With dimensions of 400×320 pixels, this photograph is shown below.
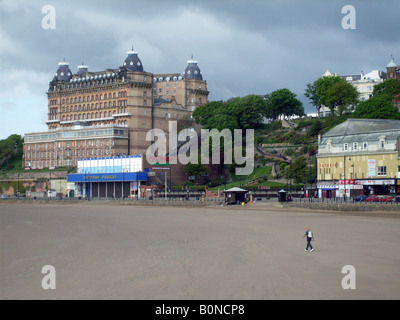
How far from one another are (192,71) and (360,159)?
86.9 meters

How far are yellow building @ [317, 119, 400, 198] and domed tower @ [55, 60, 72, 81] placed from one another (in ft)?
284

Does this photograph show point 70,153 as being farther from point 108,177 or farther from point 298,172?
point 298,172

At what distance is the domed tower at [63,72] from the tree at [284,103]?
56.2 metres

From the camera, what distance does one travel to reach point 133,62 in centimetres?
14150

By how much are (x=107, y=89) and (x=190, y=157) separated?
38.3m

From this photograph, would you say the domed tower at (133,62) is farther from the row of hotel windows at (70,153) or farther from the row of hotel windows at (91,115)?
the row of hotel windows at (70,153)

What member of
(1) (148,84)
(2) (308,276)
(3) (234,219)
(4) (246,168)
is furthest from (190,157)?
(2) (308,276)

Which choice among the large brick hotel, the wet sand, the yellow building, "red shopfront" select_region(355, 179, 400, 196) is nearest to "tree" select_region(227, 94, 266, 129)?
the large brick hotel

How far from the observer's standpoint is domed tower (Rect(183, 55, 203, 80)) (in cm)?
16200

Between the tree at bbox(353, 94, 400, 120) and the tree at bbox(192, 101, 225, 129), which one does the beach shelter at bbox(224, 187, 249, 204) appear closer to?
the tree at bbox(353, 94, 400, 120)

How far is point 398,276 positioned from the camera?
26609mm

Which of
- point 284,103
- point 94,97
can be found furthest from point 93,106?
point 284,103
